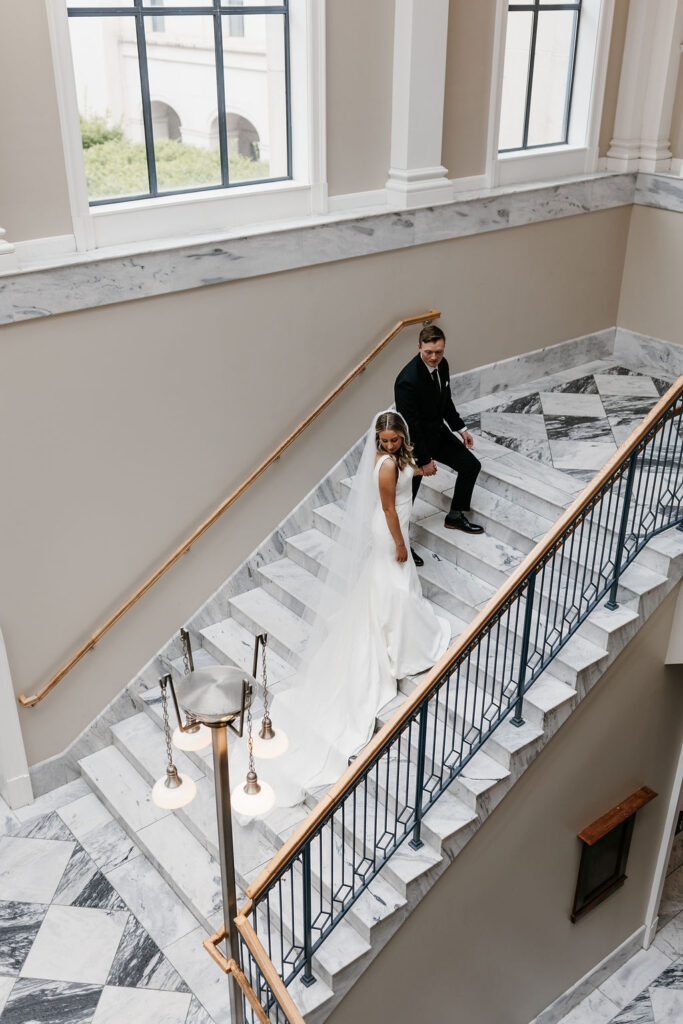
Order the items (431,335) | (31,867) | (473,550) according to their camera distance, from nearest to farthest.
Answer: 1. (431,335)
2. (31,867)
3. (473,550)

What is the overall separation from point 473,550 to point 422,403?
1.18 m

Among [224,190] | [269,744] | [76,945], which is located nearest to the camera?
[269,744]

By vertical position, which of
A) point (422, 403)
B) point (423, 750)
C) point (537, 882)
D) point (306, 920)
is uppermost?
point (422, 403)

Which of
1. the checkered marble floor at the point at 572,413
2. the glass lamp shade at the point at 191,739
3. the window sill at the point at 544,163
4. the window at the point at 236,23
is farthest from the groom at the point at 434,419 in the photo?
the glass lamp shade at the point at 191,739

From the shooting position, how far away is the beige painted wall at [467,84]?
7703mm

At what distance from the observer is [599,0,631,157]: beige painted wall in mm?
8820

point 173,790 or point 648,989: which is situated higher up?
point 173,790

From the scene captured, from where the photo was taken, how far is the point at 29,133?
5.94 m

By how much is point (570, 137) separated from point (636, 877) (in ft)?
21.9

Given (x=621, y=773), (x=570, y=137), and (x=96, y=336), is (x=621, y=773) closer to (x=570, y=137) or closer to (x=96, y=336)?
(x=96, y=336)

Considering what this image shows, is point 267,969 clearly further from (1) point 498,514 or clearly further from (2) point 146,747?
(1) point 498,514

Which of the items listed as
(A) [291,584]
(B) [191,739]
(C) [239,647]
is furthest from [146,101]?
(B) [191,739]

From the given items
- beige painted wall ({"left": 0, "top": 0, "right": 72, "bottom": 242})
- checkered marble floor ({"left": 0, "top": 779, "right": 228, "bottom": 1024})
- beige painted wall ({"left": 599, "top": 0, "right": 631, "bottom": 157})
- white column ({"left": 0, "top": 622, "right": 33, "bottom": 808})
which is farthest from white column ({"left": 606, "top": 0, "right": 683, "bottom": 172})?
checkered marble floor ({"left": 0, "top": 779, "right": 228, "bottom": 1024})

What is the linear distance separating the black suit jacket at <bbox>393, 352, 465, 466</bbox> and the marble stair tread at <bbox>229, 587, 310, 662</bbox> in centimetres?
164
